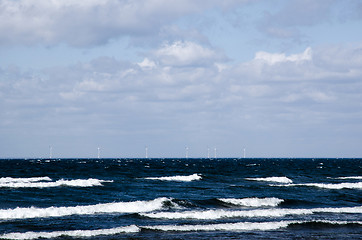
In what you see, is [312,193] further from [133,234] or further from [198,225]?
[133,234]

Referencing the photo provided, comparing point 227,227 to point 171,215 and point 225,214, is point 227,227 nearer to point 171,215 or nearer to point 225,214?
point 225,214

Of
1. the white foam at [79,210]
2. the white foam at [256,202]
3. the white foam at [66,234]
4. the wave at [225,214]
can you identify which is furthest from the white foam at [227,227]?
the white foam at [256,202]

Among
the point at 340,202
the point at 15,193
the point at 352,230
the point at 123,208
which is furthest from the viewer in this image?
the point at 15,193

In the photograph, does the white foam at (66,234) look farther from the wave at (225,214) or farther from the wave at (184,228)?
the wave at (225,214)

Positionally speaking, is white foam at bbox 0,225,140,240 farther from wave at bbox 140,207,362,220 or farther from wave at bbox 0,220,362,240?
wave at bbox 140,207,362,220

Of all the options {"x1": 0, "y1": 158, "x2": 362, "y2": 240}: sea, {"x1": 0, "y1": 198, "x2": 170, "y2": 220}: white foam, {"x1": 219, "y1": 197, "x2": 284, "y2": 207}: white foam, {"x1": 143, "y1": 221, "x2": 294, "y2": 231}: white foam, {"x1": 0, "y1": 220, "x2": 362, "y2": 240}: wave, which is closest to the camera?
{"x1": 0, "y1": 220, "x2": 362, "y2": 240}: wave

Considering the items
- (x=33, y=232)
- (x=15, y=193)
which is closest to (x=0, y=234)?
(x=33, y=232)

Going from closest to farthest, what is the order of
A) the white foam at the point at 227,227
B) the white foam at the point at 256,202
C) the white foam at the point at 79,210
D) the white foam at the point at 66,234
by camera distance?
the white foam at the point at 66,234 → the white foam at the point at 227,227 → the white foam at the point at 79,210 → the white foam at the point at 256,202

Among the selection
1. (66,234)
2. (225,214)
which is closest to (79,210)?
(66,234)

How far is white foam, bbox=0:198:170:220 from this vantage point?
27.0 meters

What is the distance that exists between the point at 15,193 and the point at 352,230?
91.3 feet

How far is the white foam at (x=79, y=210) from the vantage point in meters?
27.0

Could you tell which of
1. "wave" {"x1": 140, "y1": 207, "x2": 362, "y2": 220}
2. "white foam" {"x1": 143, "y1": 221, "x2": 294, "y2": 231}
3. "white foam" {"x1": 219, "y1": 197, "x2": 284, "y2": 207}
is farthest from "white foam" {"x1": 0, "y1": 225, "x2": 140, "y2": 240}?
"white foam" {"x1": 219, "y1": 197, "x2": 284, "y2": 207}

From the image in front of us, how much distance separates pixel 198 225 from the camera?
2334cm
